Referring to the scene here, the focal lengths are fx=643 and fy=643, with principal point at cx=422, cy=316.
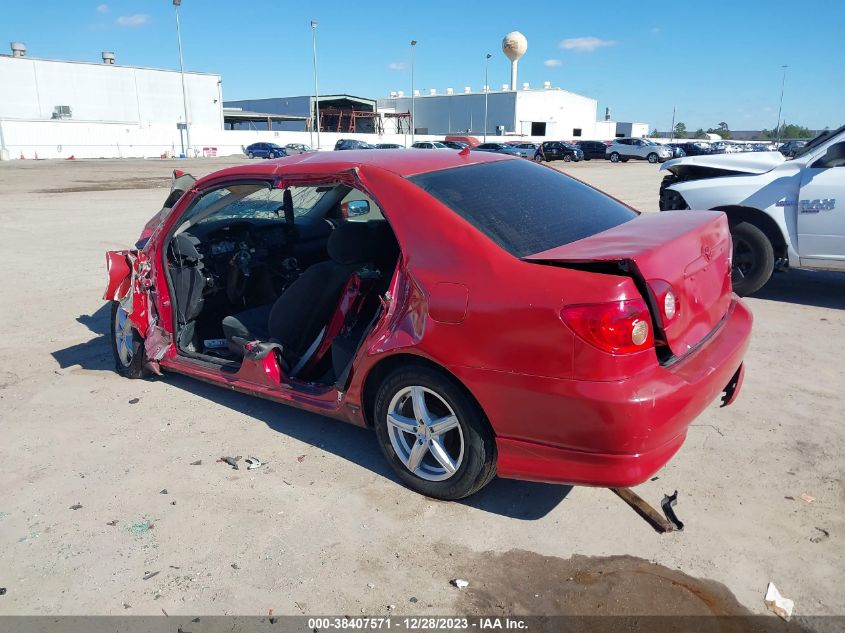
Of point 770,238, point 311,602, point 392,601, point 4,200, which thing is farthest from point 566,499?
point 4,200

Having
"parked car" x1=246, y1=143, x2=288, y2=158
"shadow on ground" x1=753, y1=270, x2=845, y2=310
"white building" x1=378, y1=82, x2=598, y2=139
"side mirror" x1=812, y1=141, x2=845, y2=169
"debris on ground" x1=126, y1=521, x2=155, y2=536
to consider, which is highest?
"white building" x1=378, y1=82, x2=598, y2=139

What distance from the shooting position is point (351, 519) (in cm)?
307

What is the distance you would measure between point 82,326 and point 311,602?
4.70 m

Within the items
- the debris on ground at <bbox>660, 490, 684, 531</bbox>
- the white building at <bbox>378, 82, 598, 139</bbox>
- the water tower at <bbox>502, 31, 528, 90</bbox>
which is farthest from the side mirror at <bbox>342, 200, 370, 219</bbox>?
the water tower at <bbox>502, 31, 528, 90</bbox>

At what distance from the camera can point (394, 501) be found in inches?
126

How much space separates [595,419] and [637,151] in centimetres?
4797

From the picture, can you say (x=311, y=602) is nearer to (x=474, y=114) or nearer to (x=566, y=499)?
(x=566, y=499)

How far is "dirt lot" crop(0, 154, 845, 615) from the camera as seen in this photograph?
2559 millimetres

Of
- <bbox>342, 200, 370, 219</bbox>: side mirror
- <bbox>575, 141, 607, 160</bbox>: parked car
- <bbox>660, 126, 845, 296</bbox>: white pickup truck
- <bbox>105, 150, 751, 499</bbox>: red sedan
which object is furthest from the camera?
<bbox>575, 141, 607, 160</bbox>: parked car

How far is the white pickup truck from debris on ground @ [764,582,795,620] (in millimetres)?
4574

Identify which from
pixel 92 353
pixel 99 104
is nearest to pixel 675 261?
pixel 92 353

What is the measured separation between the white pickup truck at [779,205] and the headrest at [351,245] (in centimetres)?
430

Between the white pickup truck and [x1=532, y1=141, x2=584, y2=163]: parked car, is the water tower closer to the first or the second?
[x1=532, y1=141, x2=584, y2=163]: parked car

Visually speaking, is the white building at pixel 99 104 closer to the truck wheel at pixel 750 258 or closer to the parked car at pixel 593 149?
the parked car at pixel 593 149
